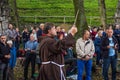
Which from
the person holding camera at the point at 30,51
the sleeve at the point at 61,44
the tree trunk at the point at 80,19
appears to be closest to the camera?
the sleeve at the point at 61,44

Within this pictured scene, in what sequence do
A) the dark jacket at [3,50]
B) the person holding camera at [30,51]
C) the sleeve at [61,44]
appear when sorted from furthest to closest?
the person holding camera at [30,51], the dark jacket at [3,50], the sleeve at [61,44]

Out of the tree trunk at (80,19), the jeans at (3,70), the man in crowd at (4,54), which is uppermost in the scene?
the tree trunk at (80,19)

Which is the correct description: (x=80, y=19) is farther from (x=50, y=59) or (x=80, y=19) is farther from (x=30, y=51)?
(x=50, y=59)

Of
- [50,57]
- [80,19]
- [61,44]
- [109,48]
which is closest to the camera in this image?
[61,44]

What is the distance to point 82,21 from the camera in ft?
59.3

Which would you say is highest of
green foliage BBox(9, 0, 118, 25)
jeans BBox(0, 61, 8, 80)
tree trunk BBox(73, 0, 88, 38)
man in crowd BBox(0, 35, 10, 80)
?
tree trunk BBox(73, 0, 88, 38)

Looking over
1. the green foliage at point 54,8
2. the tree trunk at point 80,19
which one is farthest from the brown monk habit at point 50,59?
the green foliage at point 54,8

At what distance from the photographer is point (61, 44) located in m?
8.97

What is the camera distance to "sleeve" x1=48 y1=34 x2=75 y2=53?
29.4 feet

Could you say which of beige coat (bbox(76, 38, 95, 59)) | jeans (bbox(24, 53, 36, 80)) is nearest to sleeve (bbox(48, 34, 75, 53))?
beige coat (bbox(76, 38, 95, 59))

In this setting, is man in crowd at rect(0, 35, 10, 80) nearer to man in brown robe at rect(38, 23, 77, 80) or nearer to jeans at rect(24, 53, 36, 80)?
jeans at rect(24, 53, 36, 80)

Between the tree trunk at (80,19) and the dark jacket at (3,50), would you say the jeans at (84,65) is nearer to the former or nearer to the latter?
the dark jacket at (3,50)

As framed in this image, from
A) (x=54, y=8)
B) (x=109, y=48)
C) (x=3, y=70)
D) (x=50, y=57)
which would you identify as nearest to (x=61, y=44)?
(x=50, y=57)

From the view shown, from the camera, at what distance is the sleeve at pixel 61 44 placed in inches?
352
